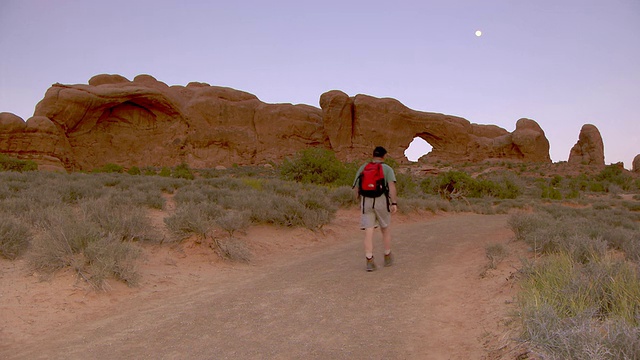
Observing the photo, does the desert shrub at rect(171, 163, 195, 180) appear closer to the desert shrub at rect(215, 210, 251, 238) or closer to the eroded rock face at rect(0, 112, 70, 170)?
the eroded rock face at rect(0, 112, 70, 170)

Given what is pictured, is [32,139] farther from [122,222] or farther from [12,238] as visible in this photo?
[12,238]

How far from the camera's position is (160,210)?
10141 millimetres

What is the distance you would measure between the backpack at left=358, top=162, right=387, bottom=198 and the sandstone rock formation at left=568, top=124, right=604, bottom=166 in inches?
1938

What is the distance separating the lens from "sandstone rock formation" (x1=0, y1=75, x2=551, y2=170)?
44188 millimetres

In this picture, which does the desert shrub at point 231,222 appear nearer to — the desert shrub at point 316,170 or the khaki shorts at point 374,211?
the khaki shorts at point 374,211

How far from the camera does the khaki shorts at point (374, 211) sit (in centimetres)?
685

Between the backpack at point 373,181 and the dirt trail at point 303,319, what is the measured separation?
1.24 m

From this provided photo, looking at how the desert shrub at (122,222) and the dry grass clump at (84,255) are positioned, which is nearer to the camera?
the dry grass clump at (84,255)

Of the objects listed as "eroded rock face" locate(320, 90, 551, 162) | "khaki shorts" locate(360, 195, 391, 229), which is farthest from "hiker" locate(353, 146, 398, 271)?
"eroded rock face" locate(320, 90, 551, 162)

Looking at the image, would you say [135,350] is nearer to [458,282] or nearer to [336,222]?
[458,282]

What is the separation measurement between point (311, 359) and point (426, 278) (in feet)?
10.3

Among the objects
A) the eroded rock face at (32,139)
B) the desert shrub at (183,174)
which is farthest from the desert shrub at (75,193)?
the eroded rock face at (32,139)

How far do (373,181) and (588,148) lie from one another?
2063 inches

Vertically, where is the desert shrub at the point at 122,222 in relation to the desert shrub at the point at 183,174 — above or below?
below
